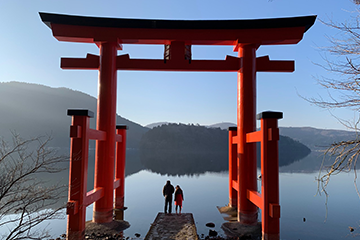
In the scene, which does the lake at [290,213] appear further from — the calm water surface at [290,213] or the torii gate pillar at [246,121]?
the torii gate pillar at [246,121]

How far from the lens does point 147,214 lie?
508 inches

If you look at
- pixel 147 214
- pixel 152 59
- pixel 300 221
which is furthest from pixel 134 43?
pixel 300 221

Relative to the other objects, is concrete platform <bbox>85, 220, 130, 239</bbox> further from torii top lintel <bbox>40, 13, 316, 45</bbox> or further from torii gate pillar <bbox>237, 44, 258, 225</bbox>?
torii top lintel <bbox>40, 13, 316, 45</bbox>

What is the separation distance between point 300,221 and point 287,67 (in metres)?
8.16

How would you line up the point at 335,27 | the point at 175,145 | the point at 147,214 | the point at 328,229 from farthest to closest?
the point at 175,145 → the point at 147,214 → the point at 328,229 → the point at 335,27

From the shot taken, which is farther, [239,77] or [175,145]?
[175,145]

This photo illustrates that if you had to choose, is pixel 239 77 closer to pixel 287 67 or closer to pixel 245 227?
pixel 287 67

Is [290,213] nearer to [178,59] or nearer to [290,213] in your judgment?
[290,213]

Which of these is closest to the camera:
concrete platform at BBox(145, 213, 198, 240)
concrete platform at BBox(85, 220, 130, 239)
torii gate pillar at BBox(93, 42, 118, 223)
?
concrete platform at BBox(145, 213, 198, 240)

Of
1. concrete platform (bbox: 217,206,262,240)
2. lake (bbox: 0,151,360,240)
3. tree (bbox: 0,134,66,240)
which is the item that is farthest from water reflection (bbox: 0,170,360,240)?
tree (bbox: 0,134,66,240)

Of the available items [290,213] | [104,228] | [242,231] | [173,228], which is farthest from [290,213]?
[104,228]

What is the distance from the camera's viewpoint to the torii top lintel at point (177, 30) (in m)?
8.76

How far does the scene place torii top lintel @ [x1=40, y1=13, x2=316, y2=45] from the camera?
8.76 meters

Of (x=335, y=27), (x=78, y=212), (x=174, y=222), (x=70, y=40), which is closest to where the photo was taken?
(x=335, y=27)
